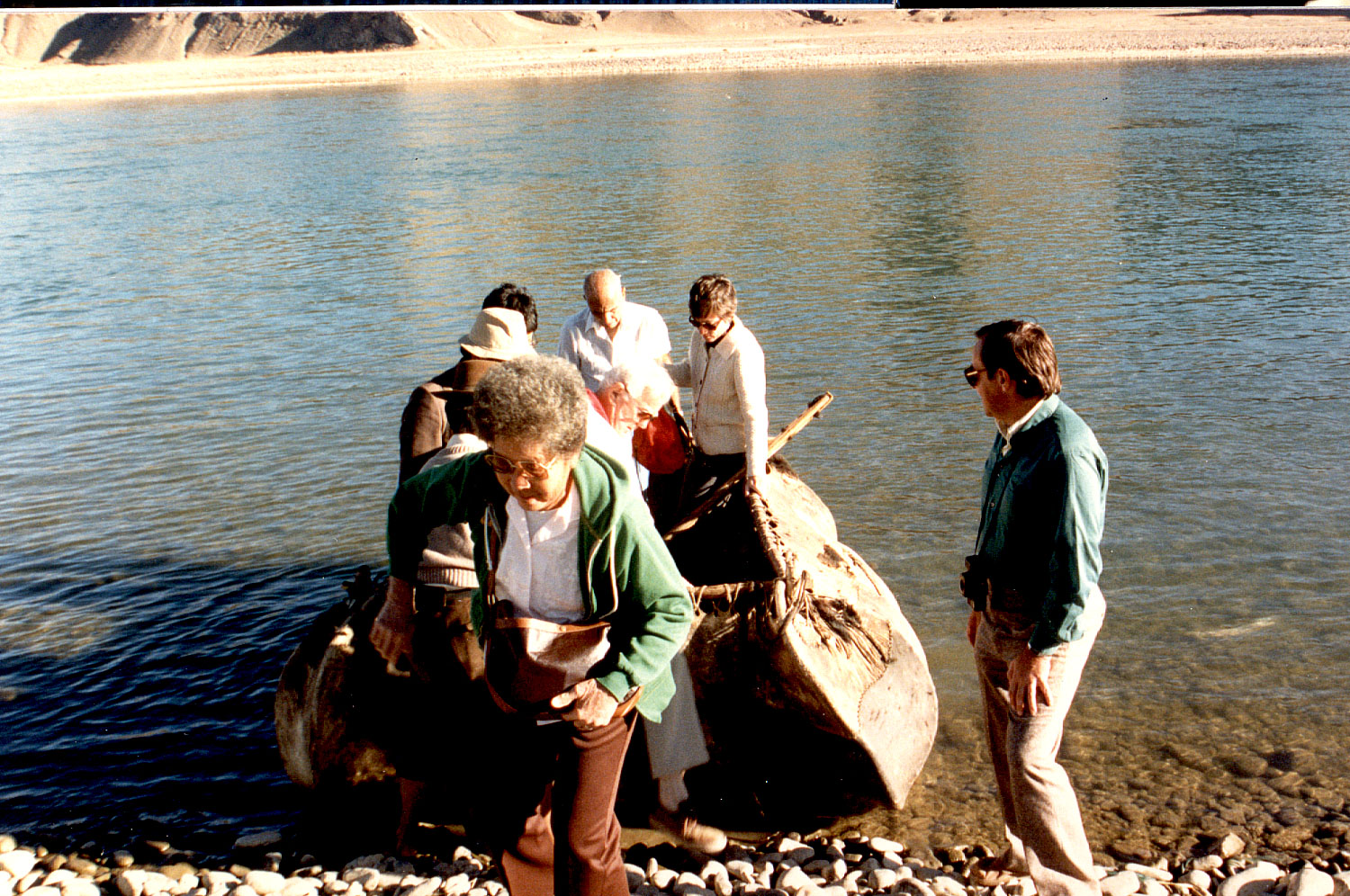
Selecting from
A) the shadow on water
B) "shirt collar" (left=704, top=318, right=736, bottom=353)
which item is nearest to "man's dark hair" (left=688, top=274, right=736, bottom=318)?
"shirt collar" (left=704, top=318, right=736, bottom=353)

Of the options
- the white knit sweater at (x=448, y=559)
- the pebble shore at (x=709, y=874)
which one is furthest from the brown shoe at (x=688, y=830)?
the white knit sweater at (x=448, y=559)

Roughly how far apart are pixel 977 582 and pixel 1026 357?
2.27 ft

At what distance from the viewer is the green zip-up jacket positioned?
9.11 ft

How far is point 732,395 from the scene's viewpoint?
17.5ft

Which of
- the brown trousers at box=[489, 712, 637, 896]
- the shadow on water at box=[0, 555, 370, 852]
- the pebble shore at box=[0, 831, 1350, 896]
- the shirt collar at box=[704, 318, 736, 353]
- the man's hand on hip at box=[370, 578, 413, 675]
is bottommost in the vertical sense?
the shadow on water at box=[0, 555, 370, 852]

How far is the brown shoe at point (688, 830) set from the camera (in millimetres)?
4215

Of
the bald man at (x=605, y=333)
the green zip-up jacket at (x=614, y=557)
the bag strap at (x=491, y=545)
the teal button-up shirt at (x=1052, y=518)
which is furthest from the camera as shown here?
the bald man at (x=605, y=333)

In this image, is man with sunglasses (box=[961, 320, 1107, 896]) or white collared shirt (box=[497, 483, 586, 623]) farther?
man with sunglasses (box=[961, 320, 1107, 896])

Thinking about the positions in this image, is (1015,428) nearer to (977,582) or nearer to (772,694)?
(977,582)

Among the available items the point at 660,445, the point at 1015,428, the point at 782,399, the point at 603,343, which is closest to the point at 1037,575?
the point at 1015,428

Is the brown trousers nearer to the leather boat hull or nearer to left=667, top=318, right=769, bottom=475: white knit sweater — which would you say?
the leather boat hull

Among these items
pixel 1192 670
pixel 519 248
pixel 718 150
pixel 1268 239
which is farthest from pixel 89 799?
pixel 718 150

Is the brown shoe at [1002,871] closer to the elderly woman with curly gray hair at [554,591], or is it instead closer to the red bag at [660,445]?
the elderly woman with curly gray hair at [554,591]

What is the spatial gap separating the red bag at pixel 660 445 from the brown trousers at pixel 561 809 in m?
2.46
